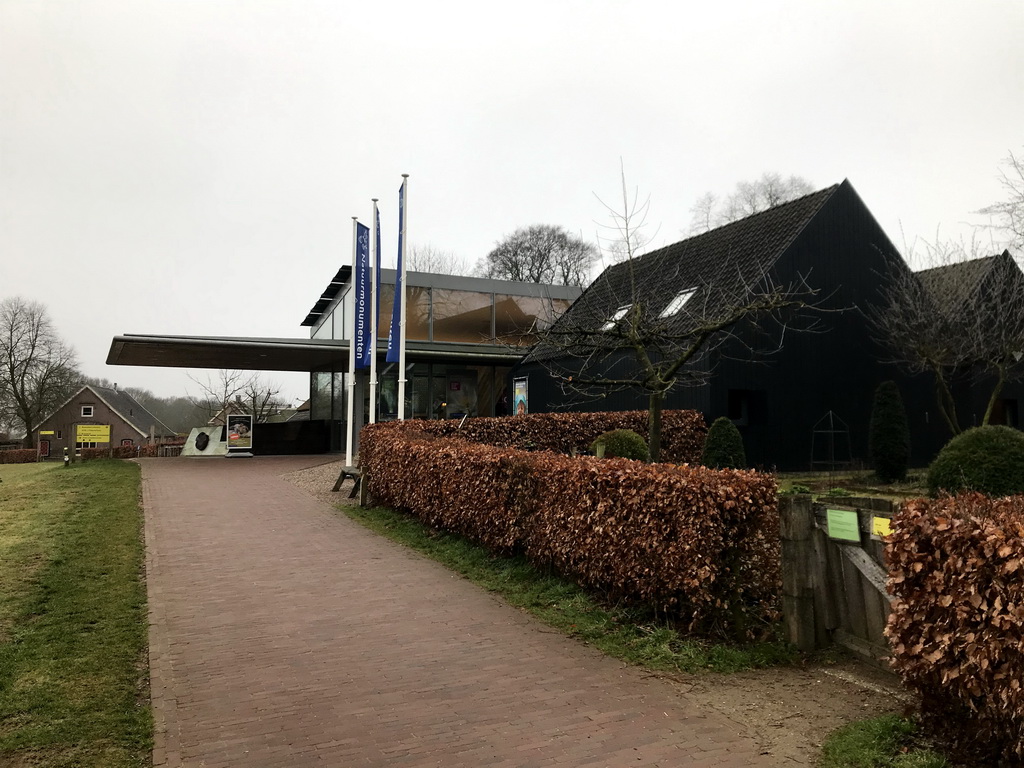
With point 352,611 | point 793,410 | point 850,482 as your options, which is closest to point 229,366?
point 793,410

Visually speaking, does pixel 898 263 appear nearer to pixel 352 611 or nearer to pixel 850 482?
pixel 850 482

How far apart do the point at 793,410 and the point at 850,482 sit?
2.98 meters

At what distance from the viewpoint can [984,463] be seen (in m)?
10.7

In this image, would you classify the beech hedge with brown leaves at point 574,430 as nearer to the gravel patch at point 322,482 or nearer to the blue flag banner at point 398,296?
the blue flag banner at point 398,296

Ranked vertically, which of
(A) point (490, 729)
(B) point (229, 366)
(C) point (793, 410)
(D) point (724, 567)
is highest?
(B) point (229, 366)

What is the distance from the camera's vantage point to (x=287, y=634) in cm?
616

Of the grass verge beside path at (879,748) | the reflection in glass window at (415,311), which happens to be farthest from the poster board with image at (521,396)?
the grass verge beside path at (879,748)

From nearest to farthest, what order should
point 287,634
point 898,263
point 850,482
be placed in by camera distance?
point 287,634 < point 850,482 < point 898,263

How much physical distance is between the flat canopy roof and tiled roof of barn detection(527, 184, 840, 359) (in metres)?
3.98

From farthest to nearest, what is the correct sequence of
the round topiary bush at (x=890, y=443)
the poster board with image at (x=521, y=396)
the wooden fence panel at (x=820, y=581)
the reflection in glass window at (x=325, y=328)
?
the reflection in glass window at (x=325, y=328) → the poster board with image at (x=521, y=396) → the round topiary bush at (x=890, y=443) → the wooden fence panel at (x=820, y=581)

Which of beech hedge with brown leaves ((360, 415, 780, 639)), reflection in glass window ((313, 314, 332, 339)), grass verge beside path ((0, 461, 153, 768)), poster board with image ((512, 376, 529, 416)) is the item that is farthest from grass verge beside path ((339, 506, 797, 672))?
reflection in glass window ((313, 314, 332, 339))

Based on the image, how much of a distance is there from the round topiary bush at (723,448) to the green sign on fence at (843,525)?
970 centimetres

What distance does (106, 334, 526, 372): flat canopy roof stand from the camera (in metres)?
22.8

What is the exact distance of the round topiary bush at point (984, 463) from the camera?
10.6 meters
